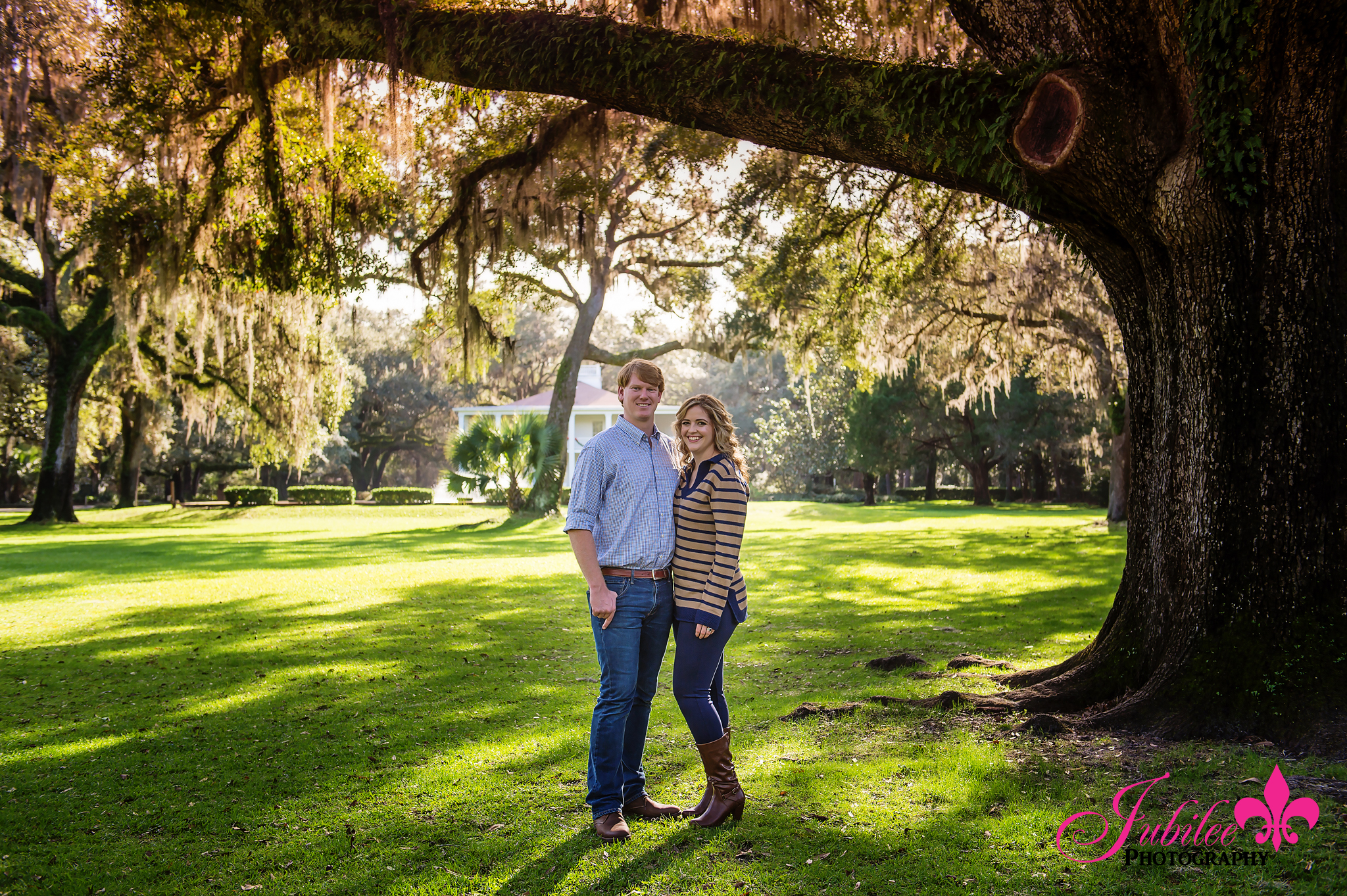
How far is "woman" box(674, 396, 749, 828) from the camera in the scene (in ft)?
11.3

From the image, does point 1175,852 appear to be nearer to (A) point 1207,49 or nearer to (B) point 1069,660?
(B) point 1069,660

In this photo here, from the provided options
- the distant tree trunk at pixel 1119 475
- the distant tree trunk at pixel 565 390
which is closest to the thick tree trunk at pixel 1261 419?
the distant tree trunk at pixel 1119 475

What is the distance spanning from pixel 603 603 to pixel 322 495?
37967 millimetres

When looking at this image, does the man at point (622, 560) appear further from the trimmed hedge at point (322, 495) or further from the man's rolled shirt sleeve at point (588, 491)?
the trimmed hedge at point (322, 495)

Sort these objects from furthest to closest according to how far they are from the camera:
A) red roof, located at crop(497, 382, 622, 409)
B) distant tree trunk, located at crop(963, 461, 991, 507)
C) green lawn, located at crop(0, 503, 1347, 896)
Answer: red roof, located at crop(497, 382, 622, 409) → distant tree trunk, located at crop(963, 461, 991, 507) → green lawn, located at crop(0, 503, 1347, 896)

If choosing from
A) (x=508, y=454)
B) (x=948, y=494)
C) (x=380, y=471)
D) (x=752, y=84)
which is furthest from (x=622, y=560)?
(x=380, y=471)

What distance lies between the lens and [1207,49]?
4.08 metres

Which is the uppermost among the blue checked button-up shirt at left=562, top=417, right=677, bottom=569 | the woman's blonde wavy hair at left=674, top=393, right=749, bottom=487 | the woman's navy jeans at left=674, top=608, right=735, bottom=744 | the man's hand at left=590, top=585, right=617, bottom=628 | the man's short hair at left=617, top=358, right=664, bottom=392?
the man's short hair at left=617, top=358, right=664, bottom=392

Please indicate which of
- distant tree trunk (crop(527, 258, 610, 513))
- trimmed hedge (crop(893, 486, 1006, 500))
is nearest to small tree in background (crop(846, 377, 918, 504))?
trimmed hedge (crop(893, 486, 1006, 500))

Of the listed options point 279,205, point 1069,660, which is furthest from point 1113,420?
point 279,205

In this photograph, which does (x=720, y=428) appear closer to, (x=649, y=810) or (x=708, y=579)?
(x=708, y=579)

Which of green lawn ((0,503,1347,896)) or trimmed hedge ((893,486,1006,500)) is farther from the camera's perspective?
trimmed hedge ((893,486,1006,500))

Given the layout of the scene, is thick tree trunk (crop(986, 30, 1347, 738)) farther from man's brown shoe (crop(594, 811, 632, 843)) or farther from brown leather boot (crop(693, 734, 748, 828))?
man's brown shoe (crop(594, 811, 632, 843))

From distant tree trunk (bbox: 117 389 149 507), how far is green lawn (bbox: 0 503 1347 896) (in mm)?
20351
